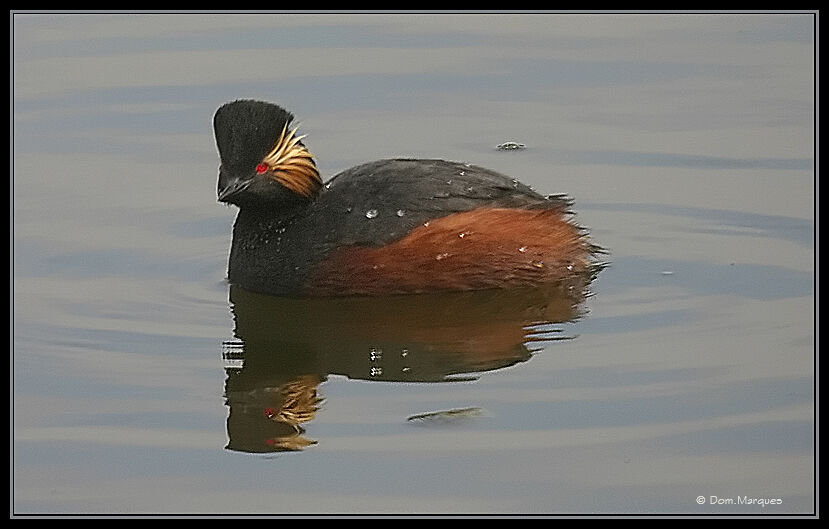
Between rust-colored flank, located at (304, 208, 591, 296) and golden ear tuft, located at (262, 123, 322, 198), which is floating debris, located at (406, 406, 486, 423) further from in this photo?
golden ear tuft, located at (262, 123, 322, 198)

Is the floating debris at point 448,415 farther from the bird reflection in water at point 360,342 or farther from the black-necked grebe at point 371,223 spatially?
the black-necked grebe at point 371,223

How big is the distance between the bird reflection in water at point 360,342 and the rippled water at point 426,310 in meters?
0.02

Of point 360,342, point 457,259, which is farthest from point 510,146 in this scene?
point 360,342

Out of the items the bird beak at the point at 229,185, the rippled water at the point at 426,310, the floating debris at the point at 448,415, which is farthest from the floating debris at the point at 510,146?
the floating debris at the point at 448,415

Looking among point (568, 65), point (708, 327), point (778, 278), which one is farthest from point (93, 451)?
point (568, 65)

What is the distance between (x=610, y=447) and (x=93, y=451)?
88.9 inches

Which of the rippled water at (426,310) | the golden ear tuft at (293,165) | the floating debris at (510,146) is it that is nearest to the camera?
the rippled water at (426,310)

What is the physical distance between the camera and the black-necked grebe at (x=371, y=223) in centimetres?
910

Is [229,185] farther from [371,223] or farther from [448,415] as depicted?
[448,415]

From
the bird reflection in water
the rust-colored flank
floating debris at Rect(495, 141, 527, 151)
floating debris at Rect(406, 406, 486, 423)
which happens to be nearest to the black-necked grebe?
the rust-colored flank

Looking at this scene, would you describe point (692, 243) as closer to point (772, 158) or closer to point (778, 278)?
point (778, 278)

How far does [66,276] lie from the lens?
967 cm

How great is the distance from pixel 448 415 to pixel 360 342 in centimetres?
122

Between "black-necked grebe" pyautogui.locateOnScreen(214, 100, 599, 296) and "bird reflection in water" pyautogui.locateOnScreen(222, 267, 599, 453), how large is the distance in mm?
116
